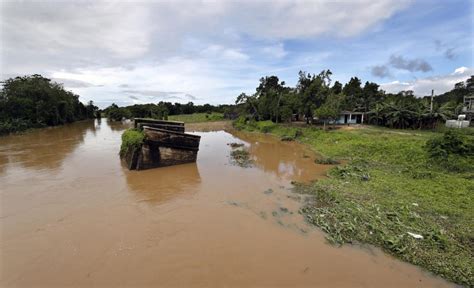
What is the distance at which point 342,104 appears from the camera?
2614 centimetres

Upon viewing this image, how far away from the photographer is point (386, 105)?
23656 millimetres

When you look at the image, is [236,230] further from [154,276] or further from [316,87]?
Answer: [316,87]

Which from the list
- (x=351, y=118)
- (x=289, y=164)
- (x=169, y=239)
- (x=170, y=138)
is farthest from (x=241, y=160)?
(x=351, y=118)

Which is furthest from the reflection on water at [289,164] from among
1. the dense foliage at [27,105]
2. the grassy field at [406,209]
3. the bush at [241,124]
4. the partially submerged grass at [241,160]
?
the dense foliage at [27,105]

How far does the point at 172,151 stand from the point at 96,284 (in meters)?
8.39

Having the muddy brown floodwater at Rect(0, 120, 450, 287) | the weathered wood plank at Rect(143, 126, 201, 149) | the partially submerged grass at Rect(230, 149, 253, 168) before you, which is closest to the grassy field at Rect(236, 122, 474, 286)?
the muddy brown floodwater at Rect(0, 120, 450, 287)

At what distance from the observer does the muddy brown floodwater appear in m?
4.47

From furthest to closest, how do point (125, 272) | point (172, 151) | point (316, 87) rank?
point (316, 87), point (172, 151), point (125, 272)

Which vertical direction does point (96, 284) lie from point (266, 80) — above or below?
below

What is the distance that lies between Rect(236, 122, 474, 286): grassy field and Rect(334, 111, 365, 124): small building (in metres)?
16.2

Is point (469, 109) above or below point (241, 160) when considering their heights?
above

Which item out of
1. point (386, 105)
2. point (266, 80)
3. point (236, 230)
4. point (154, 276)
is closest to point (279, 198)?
point (236, 230)

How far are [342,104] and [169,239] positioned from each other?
983 inches

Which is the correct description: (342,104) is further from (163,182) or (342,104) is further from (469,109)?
(163,182)
